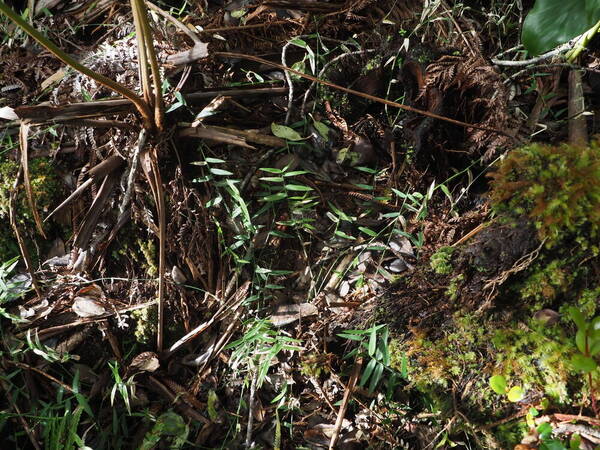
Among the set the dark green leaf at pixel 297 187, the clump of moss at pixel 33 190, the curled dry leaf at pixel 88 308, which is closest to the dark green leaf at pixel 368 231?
the dark green leaf at pixel 297 187

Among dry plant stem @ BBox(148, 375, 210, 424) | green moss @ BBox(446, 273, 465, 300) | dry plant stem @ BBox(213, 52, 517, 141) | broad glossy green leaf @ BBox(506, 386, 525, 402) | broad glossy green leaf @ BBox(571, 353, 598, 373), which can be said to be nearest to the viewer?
broad glossy green leaf @ BBox(571, 353, 598, 373)

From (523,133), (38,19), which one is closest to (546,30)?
(523,133)

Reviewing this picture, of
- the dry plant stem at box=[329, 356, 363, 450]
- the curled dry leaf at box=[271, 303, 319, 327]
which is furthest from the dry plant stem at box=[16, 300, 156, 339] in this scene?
the dry plant stem at box=[329, 356, 363, 450]

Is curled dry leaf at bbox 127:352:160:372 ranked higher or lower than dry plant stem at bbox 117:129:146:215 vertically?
lower

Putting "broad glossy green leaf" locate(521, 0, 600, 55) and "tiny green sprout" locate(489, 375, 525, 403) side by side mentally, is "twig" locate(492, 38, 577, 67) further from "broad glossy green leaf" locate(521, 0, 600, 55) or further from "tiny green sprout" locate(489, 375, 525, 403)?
"tiny green sprout" locate(489, 375, 525, 403)

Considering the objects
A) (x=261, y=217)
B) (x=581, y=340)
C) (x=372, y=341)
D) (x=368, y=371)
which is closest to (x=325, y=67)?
(x=261, y=217)

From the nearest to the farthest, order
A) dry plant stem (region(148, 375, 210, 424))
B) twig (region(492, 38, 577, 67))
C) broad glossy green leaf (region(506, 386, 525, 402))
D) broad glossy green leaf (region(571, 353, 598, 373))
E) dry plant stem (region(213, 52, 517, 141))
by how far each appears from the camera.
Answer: broad glossy green leaf (region(571, 353, 598, 373)) < broad glossy green leaf (region(506, 386, 525, 402)) < dry plant stem (region(213, 52, 517, 141)) < twig (region(492, 38, 577, 67)) < dry plant stem (region(148, 375, 210, 424))

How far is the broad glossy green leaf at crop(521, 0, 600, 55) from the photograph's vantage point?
4.11 ft

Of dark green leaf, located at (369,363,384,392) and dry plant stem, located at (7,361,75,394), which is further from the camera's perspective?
dry plant stem, located at (7,361,75,394)

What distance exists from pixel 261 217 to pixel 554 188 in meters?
1.00

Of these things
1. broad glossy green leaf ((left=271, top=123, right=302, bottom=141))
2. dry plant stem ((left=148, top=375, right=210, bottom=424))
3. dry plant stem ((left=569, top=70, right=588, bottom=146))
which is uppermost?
dry plant stem ((left=569, top=70, right=588, bottom=146))

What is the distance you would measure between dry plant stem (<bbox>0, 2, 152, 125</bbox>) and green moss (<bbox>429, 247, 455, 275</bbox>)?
1.10m

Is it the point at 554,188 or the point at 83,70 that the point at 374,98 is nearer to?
the point at 554,188

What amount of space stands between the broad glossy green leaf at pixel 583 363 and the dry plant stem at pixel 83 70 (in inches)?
59.4
